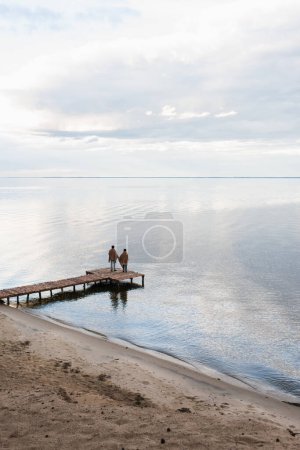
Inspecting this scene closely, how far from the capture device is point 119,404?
14.0 meters

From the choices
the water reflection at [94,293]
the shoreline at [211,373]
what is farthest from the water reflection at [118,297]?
the shoreline at [211,373]

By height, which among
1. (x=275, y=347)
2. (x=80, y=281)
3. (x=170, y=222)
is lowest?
(x=275, y=347)

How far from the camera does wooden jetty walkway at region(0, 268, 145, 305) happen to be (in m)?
30.2

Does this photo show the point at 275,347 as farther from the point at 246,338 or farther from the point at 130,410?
the point at 130,410

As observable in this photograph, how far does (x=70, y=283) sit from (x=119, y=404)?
800 inches

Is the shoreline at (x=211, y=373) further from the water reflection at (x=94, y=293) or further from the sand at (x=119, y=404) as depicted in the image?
the water reflection at (x=94, y=293)

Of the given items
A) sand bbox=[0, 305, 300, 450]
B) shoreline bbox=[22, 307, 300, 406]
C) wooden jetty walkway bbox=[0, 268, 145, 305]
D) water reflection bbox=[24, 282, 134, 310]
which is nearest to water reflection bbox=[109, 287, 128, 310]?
water reflection bbox=[24, 282, 134, 310]

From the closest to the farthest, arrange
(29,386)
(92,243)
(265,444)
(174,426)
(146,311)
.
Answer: (265,444)
(174,426)
(29,386)
(146,311)
(92,243)

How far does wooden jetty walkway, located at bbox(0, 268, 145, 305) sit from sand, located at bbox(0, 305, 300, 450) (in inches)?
338

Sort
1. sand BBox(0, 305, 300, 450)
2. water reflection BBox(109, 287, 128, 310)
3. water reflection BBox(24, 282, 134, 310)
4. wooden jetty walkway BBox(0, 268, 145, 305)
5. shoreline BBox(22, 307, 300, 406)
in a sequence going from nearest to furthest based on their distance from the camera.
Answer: sand BBox(0, 305, 300, 450) < shoreline BBox(22, 307, 300, 406) < wooden jetty walkway BBox(0, 268, 145, 305) < water reflection BBox(24, 282, 134, 310) < water reflection BBox(109, 287, 128, 310)

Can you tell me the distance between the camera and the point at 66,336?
22.8 metres

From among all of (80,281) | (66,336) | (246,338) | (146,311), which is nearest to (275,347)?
(246,338)

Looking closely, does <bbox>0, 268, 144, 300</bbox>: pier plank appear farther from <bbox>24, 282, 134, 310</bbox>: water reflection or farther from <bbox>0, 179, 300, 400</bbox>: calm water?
<bbox>0, 179, 300, 400</bbox>: calm water

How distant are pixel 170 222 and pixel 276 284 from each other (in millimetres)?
49628
